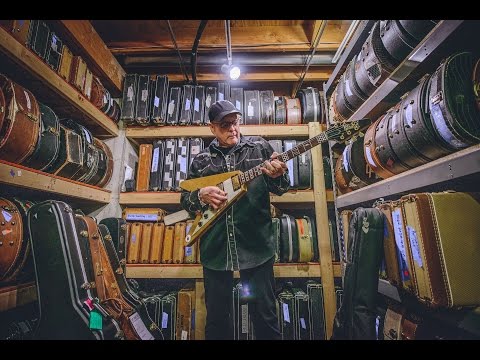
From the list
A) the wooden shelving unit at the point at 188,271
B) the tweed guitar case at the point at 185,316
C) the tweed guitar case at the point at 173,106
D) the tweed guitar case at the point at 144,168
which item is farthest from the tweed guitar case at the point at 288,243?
the tweed guitar case at the point at 173,106

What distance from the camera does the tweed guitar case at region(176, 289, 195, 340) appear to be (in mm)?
2258

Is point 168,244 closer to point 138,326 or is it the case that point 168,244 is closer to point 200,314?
point 200,314

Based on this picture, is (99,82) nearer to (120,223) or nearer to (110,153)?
(110,153)

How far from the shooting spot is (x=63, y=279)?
53.8 inches

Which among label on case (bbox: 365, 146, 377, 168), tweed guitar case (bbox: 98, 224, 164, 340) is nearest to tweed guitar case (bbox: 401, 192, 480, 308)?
label on case (bbox: 365, 146, 377, 168)

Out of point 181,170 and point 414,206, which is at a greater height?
point 181,170

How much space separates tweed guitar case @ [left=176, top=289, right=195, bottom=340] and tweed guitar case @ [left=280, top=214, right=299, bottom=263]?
961 millimetres

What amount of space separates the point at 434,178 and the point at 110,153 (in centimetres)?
283

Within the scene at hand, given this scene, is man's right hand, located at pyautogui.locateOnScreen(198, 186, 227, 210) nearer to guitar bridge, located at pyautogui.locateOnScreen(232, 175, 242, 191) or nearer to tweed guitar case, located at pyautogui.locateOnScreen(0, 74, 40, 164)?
guitar bridge, located at pyautogui.locateOnScreen(232, 175, 242, 191)

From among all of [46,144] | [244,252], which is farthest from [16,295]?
[244,252]

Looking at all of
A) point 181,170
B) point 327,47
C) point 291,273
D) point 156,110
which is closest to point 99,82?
point 156,110

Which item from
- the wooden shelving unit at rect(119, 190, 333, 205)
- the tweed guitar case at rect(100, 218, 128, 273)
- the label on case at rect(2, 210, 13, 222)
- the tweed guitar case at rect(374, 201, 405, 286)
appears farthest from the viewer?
the wooden shelving unit at rect(119, 190, 333, 205)

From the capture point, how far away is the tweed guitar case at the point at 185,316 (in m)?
2.26
